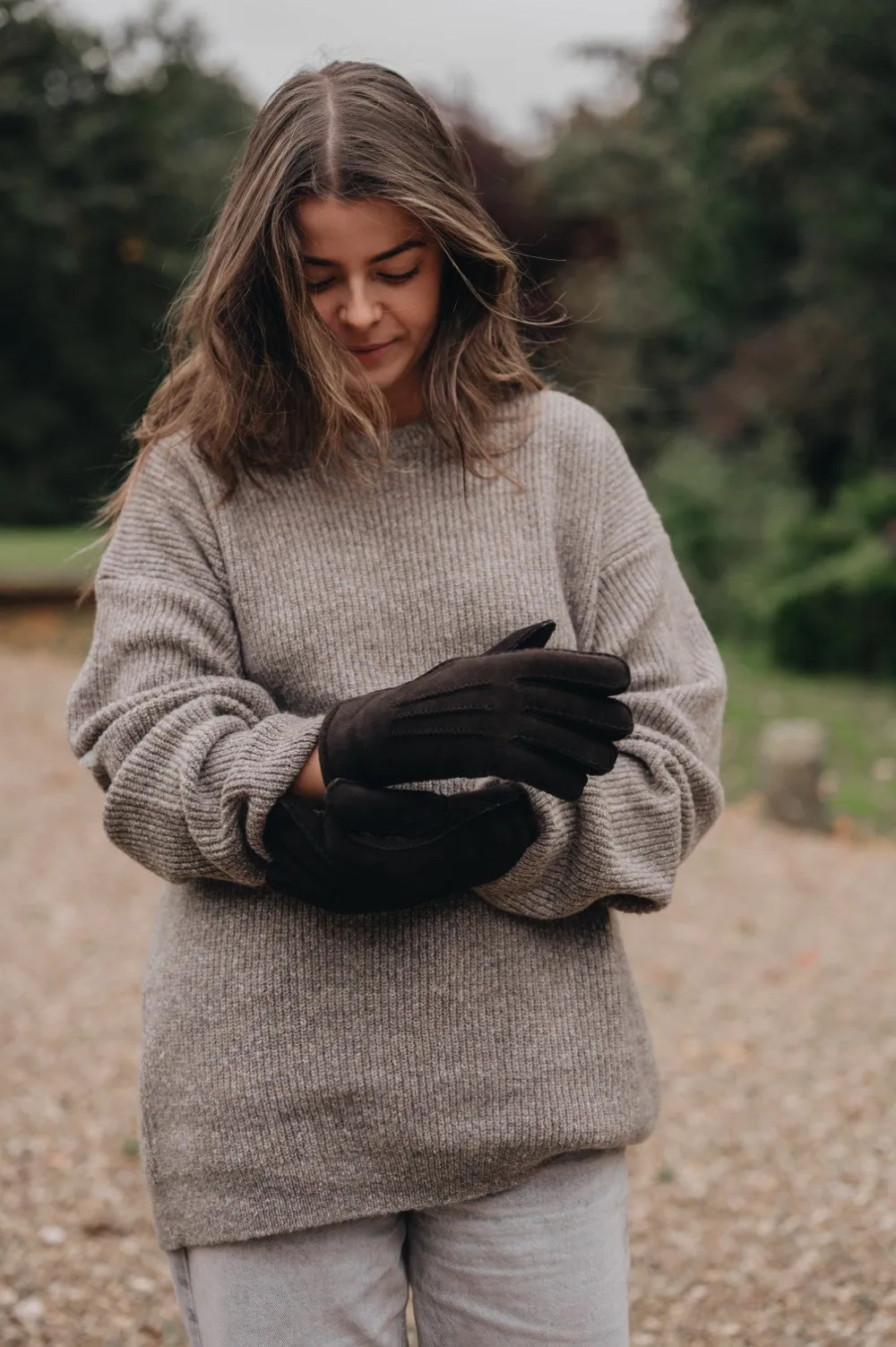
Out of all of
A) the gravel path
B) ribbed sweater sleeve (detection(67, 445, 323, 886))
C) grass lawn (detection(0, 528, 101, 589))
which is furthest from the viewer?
grass lawn (detection(0, 528, 101, 589))

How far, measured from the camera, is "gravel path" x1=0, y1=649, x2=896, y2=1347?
3.23 meters

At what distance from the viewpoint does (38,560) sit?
16.1 metres

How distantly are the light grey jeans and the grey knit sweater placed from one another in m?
0.05

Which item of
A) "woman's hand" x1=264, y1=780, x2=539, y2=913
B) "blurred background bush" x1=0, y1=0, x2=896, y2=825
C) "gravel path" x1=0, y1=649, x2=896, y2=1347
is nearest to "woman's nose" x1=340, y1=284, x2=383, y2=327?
"woman's hand" x1=264, y1=780, x2=539, y2=913

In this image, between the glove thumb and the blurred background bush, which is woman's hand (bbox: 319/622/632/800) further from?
the blurred background bush

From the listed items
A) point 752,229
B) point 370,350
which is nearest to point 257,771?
point 370,350

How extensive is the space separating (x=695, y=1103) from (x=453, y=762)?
3.28 meters

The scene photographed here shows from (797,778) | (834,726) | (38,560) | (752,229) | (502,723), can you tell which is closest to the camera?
(502,723)

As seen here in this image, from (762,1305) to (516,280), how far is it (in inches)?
98.4

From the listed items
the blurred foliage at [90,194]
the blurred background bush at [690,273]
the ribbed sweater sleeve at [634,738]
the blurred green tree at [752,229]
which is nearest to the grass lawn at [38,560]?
the blurred background bush at [690,273]

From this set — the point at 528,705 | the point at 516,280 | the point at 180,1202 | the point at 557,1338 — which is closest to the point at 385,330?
the point at 516,280

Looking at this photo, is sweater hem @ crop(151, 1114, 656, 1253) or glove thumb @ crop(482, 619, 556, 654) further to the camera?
sweater hem @ crop(151, 1114, 656, 1253)

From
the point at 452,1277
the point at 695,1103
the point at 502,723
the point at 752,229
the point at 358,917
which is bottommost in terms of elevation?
the point at 752,229

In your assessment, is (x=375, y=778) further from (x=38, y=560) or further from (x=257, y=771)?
(x=38, y=560)
